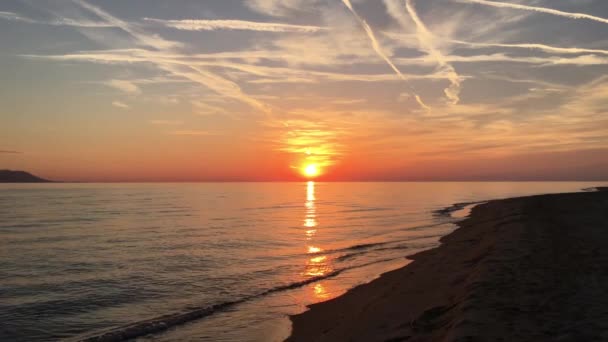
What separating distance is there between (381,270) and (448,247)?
5915mm

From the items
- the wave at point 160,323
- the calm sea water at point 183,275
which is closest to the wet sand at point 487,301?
the calm sea water at point 183,275

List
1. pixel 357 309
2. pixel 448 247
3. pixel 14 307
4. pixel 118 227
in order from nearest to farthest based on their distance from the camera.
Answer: pixel 357 309 → pixel 14 307 → pixel 448 247 → pixel 118 227

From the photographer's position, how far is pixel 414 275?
17281 millimetres

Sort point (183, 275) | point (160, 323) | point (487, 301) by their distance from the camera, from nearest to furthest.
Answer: point (487, 301) < point (160, 323) < point (183, 275)

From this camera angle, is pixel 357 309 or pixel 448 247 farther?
pixel 448 247

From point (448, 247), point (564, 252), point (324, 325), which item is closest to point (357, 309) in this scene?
point (324, 325)

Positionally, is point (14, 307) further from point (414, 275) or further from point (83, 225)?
point (83, 225)

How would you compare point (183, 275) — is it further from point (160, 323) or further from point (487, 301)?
point (487, 301)

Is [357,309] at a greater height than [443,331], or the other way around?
[443,331]

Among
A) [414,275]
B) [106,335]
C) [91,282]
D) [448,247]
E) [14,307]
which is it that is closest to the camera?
[106,335]

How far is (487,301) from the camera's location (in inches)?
396

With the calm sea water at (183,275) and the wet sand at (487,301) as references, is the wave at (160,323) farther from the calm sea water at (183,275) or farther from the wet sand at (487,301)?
the wet sand at (487,301)

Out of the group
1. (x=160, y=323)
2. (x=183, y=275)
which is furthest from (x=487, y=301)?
(x=183, y=275)

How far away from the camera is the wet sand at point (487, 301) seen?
324 inches
